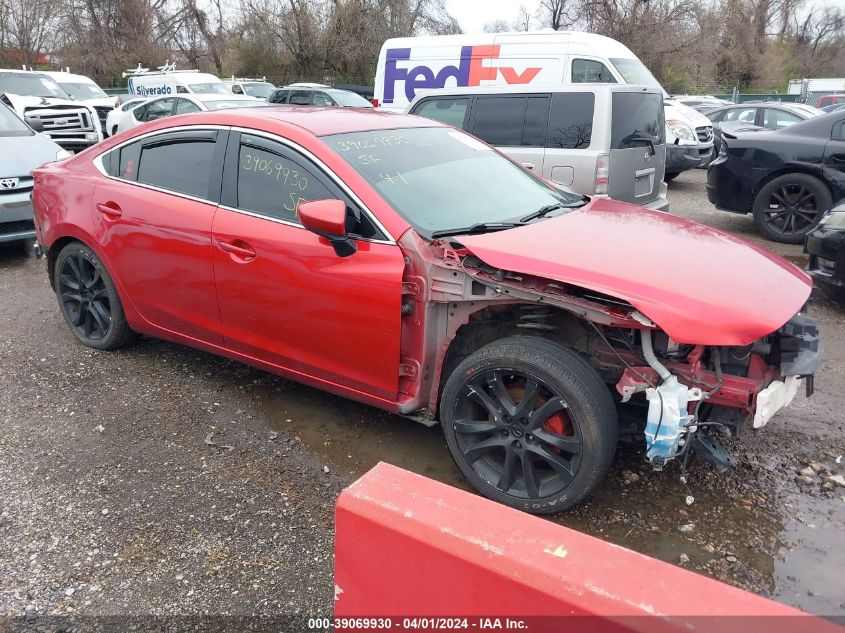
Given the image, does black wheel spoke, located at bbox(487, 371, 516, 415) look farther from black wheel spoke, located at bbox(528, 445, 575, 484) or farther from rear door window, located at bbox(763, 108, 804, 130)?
rear door window, located at bbox(763, 108, 804, 130)

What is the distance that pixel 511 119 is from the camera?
23.0 ft

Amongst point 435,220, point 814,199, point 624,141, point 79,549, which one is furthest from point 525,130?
point 79,549

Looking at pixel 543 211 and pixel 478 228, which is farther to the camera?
pixel 543 211

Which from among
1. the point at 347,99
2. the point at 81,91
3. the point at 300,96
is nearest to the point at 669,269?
the point at 347,99

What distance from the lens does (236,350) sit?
12.7 ft

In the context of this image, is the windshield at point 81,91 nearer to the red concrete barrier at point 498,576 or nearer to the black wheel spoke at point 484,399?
the black wheel spoke at point 484,399

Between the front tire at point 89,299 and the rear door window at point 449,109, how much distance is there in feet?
13.2

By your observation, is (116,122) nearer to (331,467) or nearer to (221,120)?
(221,120)

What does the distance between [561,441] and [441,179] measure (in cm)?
154

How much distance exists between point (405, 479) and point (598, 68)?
948 centimetres

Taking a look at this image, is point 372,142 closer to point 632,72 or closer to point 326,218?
point 326,218

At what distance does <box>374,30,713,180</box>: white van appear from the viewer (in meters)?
10.0

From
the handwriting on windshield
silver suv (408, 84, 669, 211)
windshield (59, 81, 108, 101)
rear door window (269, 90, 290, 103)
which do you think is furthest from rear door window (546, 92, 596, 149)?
windshield (59, 81, 108, 101)

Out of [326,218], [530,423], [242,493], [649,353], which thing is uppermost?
[326,218]
